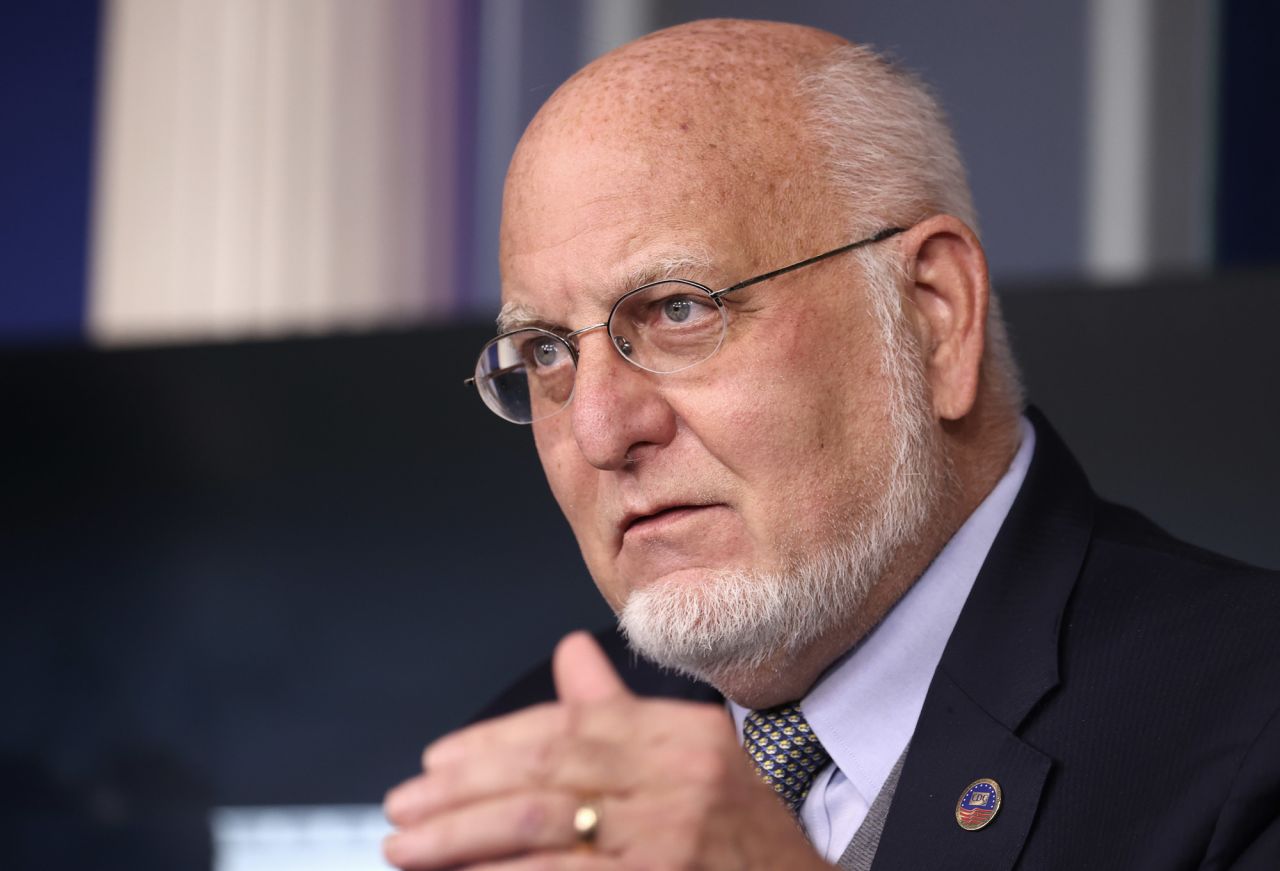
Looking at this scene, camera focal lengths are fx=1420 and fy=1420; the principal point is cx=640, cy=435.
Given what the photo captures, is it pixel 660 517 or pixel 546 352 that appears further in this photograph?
pixel 546 352

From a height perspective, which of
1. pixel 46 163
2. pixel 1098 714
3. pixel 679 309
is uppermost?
pixel 46 163

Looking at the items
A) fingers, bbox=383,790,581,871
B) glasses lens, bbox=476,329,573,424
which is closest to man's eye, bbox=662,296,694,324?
glasses lens, bbox=476,329,573,424

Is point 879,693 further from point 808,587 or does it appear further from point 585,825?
point 585,825

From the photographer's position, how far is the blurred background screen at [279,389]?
9.01 ft

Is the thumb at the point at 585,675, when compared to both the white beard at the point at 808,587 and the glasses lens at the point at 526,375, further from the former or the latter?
the glasses lens at the point at 526,375

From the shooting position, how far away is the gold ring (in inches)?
38.0

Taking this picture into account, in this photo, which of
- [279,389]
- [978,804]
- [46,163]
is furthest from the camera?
[46,163]

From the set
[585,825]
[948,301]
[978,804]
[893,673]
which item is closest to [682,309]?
[948,301]

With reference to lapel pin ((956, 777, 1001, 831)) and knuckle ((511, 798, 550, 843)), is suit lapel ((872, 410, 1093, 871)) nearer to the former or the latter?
lapel pin ((956, 777, 1001, 831))

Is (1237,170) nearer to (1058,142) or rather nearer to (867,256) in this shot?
(1058,142)

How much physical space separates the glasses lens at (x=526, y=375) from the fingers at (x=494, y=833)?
0.73m

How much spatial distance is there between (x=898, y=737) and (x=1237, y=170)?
128 centimetres

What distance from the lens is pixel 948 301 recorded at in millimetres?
1651

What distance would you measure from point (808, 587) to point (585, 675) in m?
0.53
